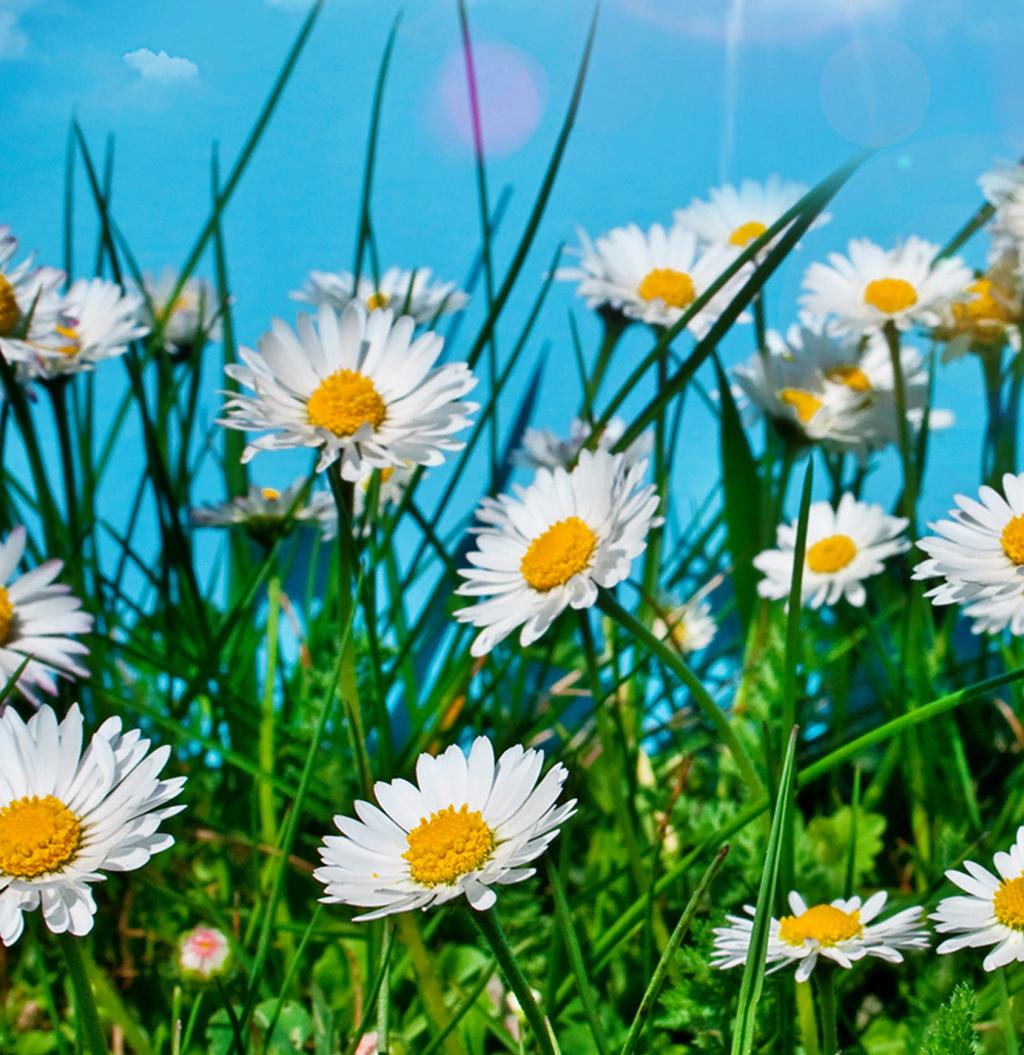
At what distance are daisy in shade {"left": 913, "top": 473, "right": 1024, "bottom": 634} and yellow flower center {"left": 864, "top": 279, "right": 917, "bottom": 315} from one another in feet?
1.83

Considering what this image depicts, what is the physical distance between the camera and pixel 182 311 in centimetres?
155

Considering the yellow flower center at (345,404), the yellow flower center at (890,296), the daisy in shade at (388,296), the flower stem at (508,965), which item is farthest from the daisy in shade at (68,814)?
the yellow flower center at (890,296)

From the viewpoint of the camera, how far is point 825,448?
4.17 feet

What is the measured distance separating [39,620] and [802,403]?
0.68 meters

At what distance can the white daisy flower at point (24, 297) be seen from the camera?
895 millimetres

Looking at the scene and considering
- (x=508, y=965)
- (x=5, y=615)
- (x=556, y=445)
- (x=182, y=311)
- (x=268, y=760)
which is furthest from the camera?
(x=182, y=311)

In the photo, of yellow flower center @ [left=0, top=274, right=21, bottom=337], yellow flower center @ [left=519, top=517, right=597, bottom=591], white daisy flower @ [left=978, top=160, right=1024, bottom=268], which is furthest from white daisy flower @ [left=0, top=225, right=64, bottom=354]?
white daisy flower @ [left=978, top=160, right=1024, bottom=268]

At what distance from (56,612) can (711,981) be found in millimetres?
462

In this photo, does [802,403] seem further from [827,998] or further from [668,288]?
[827,998]

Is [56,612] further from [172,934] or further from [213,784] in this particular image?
[213,784]

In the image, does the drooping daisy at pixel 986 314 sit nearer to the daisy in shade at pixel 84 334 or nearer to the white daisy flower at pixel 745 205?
the white daisy flower at pixel 745 205

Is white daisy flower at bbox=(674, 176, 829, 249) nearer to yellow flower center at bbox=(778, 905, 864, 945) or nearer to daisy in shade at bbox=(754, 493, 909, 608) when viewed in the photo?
daisy in shade at bbox=(754, 493, 909, 608)

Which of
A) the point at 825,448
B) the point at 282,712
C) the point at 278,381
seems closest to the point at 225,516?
the point at 282,712

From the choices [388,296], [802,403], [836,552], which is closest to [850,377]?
[802,403]
